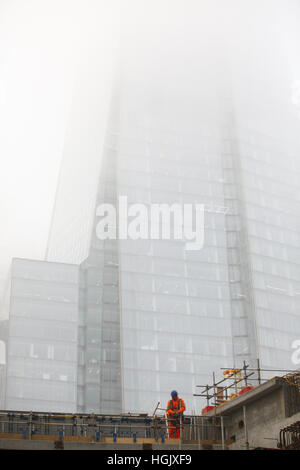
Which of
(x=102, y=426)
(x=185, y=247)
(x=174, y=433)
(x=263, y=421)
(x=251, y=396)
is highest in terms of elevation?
(x=185, y=247)

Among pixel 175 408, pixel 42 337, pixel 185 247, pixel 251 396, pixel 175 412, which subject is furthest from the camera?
pixel 185 247

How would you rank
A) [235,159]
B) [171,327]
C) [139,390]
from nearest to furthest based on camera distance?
1. [139,390]
2. [171,327]
3. [235,159]

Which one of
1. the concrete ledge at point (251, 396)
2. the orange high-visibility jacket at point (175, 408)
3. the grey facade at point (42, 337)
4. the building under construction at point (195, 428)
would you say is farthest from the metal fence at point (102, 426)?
the grey facade at point (42, 337)

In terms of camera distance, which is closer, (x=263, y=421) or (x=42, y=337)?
(x=263, y=421)

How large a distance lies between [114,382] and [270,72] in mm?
63177

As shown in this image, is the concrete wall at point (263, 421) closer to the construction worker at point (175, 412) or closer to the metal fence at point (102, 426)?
the metal fence at point (102, 426)

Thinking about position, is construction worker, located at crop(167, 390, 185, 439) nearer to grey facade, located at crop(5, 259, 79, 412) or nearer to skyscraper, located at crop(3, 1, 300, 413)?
skyscraper, located at crop(3, 1, 300, 413)

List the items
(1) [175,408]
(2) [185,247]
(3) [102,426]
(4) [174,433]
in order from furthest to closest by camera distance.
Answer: (2) [185,247], (3) [102,426], (4) [174,433], (1) [175,408]

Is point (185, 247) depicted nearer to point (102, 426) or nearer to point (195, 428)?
point (195, 428)

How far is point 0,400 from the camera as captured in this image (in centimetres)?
9869

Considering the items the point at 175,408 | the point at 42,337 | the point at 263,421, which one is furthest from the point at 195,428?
the point at 42,337

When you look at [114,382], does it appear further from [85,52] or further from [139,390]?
[85,52]

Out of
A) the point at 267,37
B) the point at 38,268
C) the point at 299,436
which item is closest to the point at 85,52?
the point at 267,37

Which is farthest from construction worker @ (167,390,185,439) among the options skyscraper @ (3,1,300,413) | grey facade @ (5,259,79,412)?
grey facade @ (5,259,79,412)
